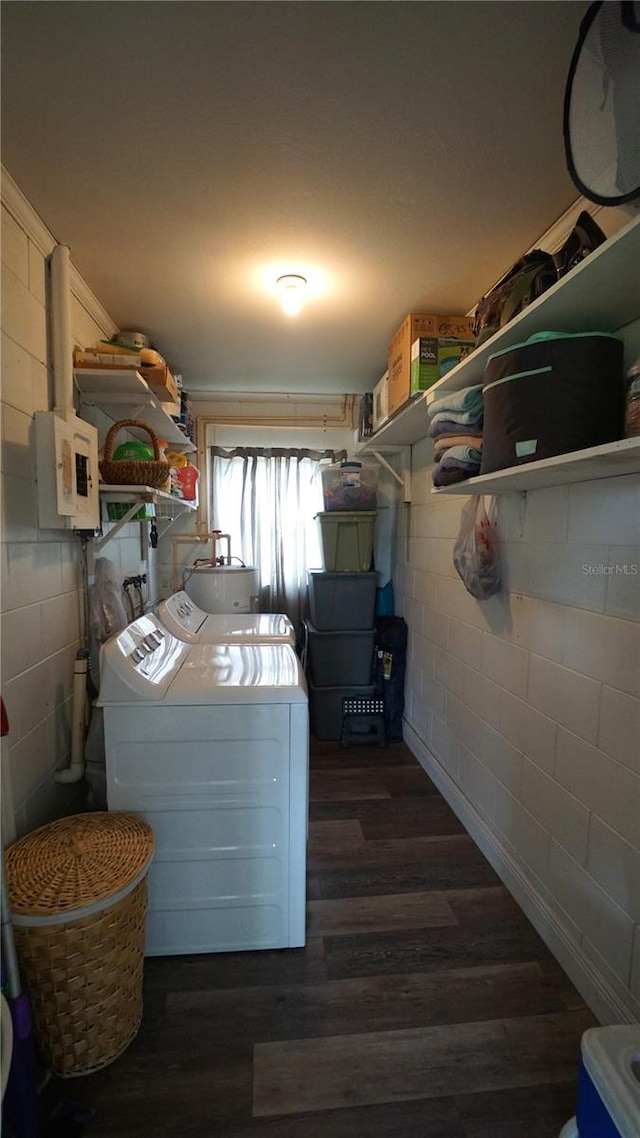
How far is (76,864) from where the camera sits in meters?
1.17

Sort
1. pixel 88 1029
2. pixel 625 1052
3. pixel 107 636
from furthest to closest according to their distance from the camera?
1. pixel 107 636
2. pixel 88 1029
3. pixel 625 1052

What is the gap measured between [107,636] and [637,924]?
1.85m

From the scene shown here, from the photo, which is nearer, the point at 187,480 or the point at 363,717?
the point at 187,480

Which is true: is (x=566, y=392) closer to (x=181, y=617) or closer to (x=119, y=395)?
(x=119, y=395)

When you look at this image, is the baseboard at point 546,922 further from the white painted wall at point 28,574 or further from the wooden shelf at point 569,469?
the white painted wall at point 28,574

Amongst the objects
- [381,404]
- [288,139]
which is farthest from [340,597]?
[288,139]

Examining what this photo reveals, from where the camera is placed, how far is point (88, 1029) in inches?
44.2

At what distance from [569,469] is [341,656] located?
208 cm

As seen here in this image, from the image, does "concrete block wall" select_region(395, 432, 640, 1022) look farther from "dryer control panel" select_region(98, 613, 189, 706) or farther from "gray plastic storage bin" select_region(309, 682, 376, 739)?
"dryer control panel" select_region(98, 613, 189, 706)

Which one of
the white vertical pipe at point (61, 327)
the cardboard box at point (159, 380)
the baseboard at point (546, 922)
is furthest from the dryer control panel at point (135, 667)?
the baseboard at point (546, 922)

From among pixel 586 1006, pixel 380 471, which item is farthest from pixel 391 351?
pixel 586 1006

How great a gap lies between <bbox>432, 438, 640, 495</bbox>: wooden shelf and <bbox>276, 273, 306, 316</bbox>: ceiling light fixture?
3.44 feet

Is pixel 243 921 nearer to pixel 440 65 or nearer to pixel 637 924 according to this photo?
pixel 637 924

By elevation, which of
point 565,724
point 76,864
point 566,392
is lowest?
point 76,864
